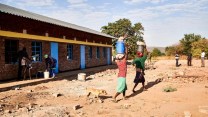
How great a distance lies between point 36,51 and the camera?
1702 centimetres

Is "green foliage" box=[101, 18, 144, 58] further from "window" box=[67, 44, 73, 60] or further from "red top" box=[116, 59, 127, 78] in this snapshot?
"red top" box=[116, 59, 127, 78]

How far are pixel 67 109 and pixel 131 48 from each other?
4370 cm

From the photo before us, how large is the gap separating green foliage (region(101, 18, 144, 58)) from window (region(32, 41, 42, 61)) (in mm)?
35000

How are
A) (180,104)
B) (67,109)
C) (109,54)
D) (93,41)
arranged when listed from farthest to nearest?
(109,54), (93,41), (180,104), (67,109)

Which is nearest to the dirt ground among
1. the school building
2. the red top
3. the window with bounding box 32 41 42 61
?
the red top

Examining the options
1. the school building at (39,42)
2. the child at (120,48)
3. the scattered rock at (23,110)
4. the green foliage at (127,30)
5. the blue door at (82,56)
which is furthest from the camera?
the green foliage at (127,30)

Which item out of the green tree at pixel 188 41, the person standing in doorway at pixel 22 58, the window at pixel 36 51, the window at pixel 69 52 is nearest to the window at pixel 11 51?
the person standing in doorway at pixel 22 58

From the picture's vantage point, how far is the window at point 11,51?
14.4 m

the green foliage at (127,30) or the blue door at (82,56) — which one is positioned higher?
the green foliage at (127,30)

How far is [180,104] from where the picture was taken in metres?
8.58

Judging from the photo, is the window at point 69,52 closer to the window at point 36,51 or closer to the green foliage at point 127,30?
the window at point 36,51

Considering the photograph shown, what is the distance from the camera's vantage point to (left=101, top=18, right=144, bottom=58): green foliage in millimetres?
51969

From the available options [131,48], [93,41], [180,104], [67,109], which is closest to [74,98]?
[67,109]

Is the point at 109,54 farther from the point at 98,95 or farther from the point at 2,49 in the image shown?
the point at 98,95
